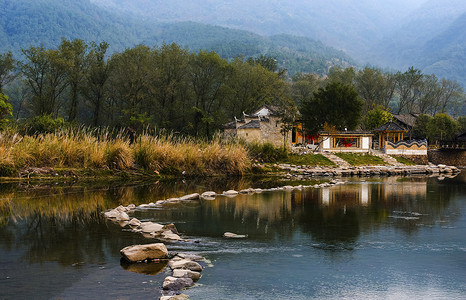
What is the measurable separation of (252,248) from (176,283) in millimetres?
3147

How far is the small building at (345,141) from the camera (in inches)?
1874

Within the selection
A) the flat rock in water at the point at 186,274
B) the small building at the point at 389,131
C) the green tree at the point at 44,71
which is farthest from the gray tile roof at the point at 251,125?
the flat rock in water at the point at 186,274

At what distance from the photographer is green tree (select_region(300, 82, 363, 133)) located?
167 feet

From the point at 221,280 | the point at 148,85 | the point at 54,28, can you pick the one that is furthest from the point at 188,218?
the point at 54,28

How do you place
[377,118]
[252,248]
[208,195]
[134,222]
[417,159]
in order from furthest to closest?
[377,118] < [417,159] < [208,195] < [134,222] < [252,248]

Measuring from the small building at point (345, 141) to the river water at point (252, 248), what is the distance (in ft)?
92.8

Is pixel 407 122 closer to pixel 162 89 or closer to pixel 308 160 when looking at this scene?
pixel 308 160

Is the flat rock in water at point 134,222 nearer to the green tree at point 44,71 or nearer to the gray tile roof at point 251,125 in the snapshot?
the gray tile roof at point 251,125

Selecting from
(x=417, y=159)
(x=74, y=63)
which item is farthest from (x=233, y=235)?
(x=74, y=63)

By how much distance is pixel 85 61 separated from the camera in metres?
52.8

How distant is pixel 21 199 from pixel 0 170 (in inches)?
248

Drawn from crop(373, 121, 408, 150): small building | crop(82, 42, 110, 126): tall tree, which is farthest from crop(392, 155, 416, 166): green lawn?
crop(82, 42, 110, 126): tall tree

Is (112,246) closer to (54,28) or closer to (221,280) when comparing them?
(221,280)

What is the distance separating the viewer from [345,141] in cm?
4881
